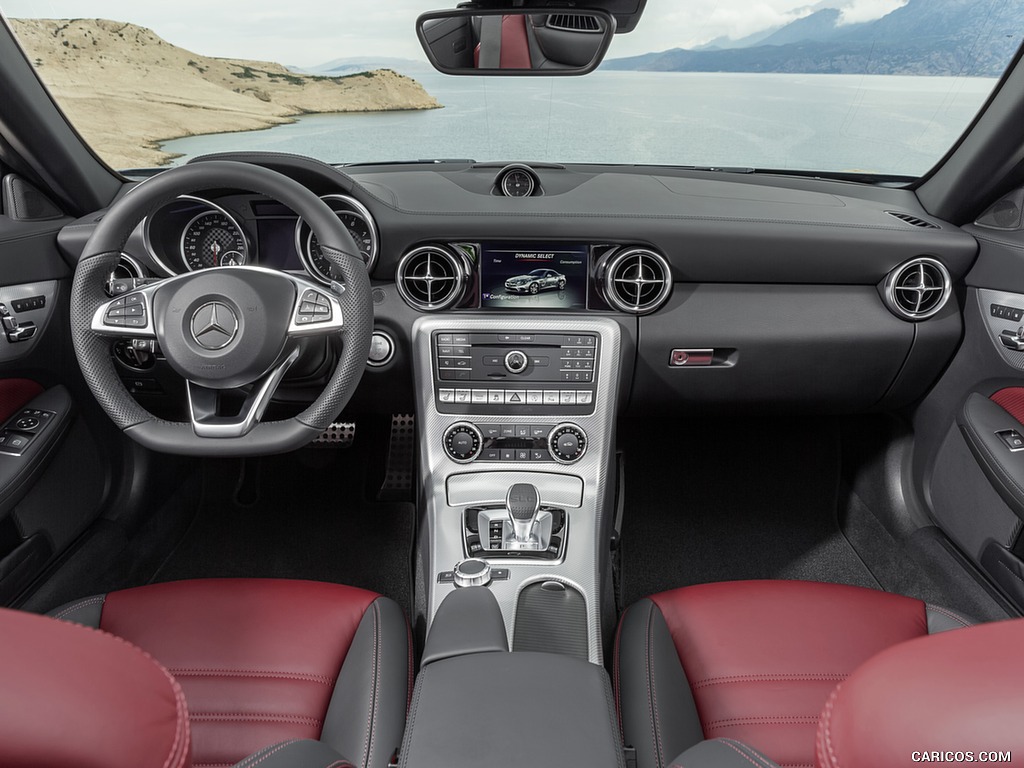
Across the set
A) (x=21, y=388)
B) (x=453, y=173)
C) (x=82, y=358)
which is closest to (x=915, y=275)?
(x=453, y=173)

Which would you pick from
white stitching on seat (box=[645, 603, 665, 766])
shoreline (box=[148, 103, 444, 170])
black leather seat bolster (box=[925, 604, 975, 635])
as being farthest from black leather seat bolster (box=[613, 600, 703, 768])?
shoreline (box=[148, 103, 444, 170])

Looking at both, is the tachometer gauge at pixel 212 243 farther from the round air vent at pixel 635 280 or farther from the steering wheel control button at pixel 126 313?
the round air vent at pixel 635 280

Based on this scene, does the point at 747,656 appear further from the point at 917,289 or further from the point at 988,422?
the point at 917,289

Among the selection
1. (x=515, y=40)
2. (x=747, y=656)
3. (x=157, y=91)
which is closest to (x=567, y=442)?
(x=747, y=656)

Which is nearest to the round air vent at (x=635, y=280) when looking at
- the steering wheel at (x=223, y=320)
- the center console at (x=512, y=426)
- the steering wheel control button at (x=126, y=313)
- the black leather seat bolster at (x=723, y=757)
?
the center console at (x=512, y=426)

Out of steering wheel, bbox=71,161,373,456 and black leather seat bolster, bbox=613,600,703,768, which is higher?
steering wheel, bbox=71,161,373,456

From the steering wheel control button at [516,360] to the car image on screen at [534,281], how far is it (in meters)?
0.18

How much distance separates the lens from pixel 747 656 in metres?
1.43

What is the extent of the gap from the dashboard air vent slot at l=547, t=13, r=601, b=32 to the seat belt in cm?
13

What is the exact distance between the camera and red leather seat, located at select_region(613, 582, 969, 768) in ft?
4.25

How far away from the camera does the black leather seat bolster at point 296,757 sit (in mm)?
867

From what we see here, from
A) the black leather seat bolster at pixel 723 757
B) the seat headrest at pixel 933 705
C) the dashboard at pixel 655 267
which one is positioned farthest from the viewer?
the dashboard at pixel 655 267

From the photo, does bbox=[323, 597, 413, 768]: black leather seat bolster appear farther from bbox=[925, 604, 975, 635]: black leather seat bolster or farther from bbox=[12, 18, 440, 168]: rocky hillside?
bbox=[12, 18, 440, 168]: rocky hillside

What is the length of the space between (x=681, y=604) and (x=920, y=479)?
→ 1.22 metres
